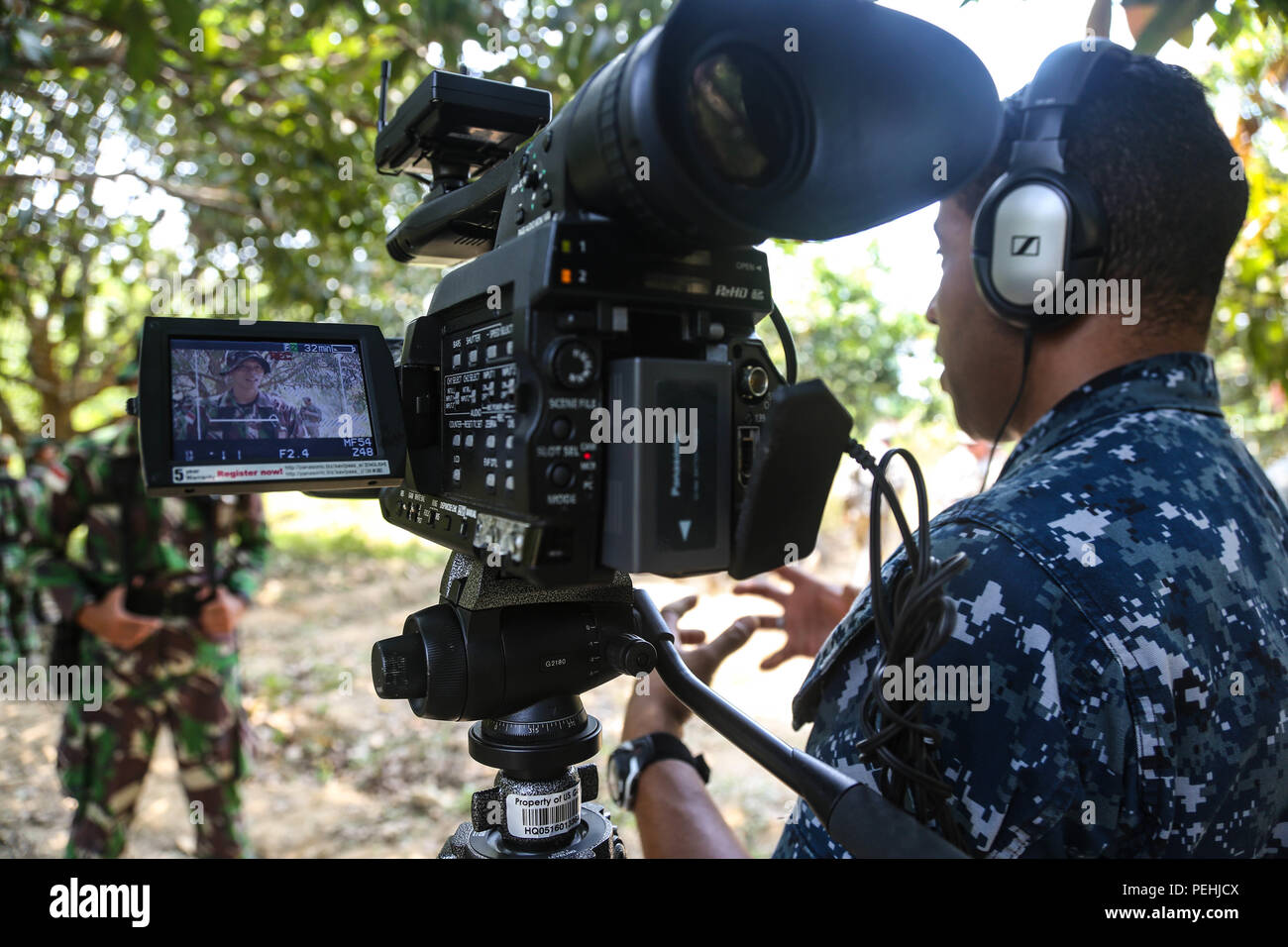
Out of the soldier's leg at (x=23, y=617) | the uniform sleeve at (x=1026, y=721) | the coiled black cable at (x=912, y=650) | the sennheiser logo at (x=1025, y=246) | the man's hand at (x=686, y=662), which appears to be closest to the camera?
the coiled black cable at (x=912, y=650)

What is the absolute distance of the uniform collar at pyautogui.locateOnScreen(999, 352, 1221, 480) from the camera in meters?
1.16

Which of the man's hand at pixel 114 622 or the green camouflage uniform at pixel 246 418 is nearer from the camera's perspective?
the green camouflage uniform at pixel 246 418

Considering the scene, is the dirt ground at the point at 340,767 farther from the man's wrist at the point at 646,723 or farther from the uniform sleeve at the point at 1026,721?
the uniform sleeve at the point at 1026,721

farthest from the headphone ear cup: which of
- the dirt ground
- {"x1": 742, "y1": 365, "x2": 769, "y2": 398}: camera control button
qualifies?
the dirt ground

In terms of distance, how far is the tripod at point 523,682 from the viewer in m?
1.01

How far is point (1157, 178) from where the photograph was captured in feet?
3.78

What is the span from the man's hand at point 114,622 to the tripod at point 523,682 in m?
2.76

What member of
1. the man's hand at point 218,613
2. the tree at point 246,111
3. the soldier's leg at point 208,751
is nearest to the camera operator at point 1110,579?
the tree at point 246,111

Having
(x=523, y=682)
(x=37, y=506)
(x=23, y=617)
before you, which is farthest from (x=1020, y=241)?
(x=23, y=617)

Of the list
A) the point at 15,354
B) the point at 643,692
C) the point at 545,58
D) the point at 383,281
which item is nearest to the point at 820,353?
the point at 383,281

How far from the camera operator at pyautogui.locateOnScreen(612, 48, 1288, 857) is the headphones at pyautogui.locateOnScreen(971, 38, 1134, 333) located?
0.08ft

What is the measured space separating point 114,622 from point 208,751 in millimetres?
638
